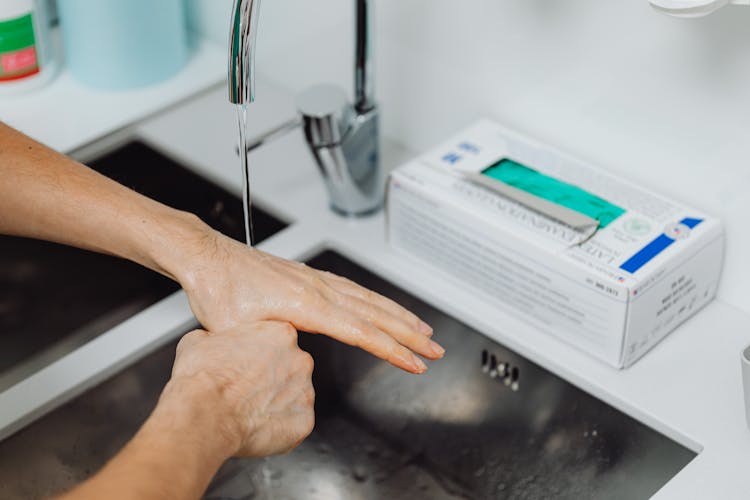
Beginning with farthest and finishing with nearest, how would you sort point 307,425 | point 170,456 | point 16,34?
point 16,34 < point 307,425 < point 170,456

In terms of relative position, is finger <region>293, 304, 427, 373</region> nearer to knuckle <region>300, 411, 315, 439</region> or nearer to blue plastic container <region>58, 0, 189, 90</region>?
knuckle <region>300, 411, 315, 439</region>

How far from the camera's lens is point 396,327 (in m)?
0.94

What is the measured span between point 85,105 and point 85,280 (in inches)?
8.7

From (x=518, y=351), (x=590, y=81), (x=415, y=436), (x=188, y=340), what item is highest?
(x=590, y=81)

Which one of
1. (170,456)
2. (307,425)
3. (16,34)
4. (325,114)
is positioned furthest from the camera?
(16,34)

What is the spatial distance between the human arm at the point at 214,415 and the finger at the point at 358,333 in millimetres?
25

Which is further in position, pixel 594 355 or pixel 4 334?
pixel 4 334

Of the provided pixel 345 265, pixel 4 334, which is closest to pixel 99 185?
pixel 345 265

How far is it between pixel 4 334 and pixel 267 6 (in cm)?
52

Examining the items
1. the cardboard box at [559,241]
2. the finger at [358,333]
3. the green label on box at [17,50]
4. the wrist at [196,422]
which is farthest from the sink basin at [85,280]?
the wrist at [196,422]

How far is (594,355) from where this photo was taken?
42.2 inches

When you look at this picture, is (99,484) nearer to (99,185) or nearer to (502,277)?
(99,185)

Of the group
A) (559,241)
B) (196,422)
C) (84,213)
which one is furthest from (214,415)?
(559,241)

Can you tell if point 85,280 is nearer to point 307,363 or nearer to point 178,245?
point 178,245
